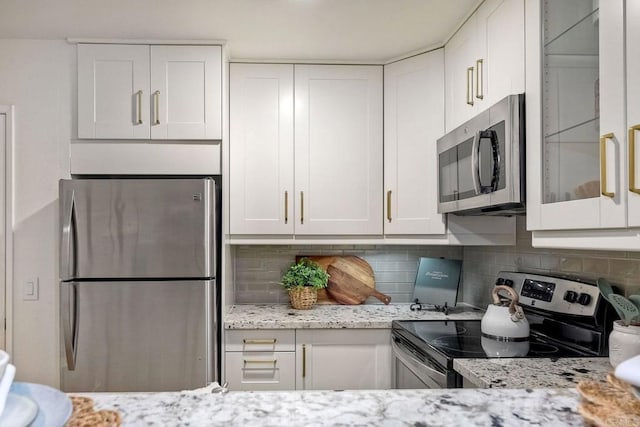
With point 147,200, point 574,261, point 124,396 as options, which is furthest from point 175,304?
A: point 574,261

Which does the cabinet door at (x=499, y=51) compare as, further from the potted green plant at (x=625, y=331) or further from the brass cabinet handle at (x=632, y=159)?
the potted green plant at (x=625, y=331)

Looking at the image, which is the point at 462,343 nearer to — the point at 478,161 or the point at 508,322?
the point at 508,322

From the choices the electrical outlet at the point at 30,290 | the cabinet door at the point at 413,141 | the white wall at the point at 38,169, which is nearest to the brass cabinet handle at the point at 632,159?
the cabinet door at the point at 413,141

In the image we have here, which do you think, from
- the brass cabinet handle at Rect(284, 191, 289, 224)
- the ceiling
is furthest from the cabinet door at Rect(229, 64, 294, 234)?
the ceiling

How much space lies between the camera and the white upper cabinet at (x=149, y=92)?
8.67ft

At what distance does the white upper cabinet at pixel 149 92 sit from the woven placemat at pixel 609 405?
228cm

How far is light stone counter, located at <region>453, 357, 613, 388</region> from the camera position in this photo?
150 centimetres

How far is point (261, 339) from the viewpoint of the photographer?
2.63 meters

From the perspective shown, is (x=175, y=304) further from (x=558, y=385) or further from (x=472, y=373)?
(x=558, y=385)

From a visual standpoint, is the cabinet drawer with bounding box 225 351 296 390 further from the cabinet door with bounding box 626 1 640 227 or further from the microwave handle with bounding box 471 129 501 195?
the cabinet door with bounding box 626 1 640 227

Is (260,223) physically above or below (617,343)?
above

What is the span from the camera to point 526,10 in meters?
1.73

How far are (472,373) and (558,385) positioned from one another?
0.27 meters

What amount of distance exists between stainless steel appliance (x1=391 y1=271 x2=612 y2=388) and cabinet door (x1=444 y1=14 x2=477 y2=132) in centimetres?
85
